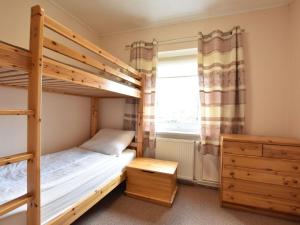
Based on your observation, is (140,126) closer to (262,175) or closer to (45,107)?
(45,107)

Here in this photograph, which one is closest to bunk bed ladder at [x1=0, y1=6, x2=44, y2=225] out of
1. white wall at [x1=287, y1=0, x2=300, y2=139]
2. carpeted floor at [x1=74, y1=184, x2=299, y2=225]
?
carpeted floor at [x1=74, y1=184, x2=299, y2=225]

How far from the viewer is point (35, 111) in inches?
41.7

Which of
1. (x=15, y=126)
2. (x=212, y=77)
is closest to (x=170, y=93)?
(x=212, y=77)

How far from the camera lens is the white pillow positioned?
7.84ft

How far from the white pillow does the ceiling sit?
1780mm

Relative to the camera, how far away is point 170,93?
113 inches

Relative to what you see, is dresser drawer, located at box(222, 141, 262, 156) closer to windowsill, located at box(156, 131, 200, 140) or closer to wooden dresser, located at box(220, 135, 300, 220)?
wooden dresser, located at box(220, 135, 300, 220)

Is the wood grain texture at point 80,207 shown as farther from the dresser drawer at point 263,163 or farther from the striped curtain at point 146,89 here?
the dresser drawer at point 263,163

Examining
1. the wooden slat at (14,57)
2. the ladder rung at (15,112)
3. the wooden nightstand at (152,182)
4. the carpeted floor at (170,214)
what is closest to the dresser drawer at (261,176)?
the carpeted floor at (170,214)

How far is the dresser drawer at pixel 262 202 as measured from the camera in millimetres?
1785

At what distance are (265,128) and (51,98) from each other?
292cm

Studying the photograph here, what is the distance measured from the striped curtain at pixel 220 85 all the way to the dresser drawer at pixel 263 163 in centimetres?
41

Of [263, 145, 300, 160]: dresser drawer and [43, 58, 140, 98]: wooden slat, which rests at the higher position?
[43, 58, 140, 98]: wooden slat

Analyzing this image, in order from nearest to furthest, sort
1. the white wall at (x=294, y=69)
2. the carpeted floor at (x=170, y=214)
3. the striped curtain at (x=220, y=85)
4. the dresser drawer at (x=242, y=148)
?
the carpeted floor at (x=170, y=214)
the dresser drawer at (x=242, y=148)
the white wall at (x=294, y=69)
the striped curtain at (x=220, y=85)
